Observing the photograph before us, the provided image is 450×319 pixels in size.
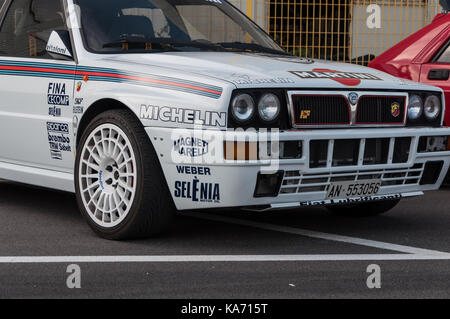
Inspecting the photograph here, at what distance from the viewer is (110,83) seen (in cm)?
574

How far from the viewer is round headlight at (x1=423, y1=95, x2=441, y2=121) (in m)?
6.11

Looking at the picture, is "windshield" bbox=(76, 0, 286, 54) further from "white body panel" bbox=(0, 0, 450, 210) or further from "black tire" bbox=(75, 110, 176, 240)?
"black tire" bbox=(75, 110, 176, 240)

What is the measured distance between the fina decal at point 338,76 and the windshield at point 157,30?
0.91 meters

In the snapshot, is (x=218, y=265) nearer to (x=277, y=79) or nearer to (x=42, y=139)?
(x=277, y=79)

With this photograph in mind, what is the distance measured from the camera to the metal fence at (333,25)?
40.7 feet

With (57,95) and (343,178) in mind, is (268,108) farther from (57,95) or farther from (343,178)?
(57,95)

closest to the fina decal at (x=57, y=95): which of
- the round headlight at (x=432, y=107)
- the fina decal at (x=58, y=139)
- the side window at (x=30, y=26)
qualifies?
the fina decal at (x=58, y=139)

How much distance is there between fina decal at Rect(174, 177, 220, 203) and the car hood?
585 millimetres

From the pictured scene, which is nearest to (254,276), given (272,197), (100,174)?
(272,197)

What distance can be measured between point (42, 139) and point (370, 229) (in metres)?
2.25

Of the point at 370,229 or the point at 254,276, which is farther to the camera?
the point at 370,229

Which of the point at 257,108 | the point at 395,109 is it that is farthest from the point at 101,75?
the point at 395,109

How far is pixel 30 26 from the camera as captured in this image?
672 cm
